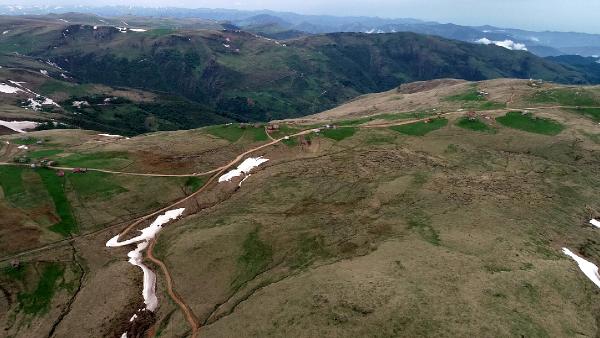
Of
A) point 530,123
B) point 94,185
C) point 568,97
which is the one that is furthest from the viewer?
point 568,97

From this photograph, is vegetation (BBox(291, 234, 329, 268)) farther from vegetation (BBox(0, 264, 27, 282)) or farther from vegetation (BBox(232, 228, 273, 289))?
vegetation (BBox(0, 264, 27, 282))

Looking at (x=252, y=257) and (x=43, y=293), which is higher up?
(x=252, y=257)

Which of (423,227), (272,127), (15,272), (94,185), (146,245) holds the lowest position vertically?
(15,272)

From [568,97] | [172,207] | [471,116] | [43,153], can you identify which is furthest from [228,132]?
[568,97]

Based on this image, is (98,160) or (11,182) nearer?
(11,182)

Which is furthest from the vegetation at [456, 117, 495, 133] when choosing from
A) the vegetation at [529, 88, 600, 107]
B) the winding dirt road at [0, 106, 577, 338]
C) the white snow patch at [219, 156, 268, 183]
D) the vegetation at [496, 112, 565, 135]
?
the white snow patch at [219, 156, 268, 183]

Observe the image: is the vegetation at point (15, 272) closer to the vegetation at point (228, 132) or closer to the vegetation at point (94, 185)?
the vegetation at point (94, 185)

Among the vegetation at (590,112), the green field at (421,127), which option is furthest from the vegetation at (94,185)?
the vegetation at (590,112)

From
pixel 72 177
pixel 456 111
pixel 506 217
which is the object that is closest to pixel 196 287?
pixel 72 177

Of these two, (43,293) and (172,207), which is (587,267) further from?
(43,293)
